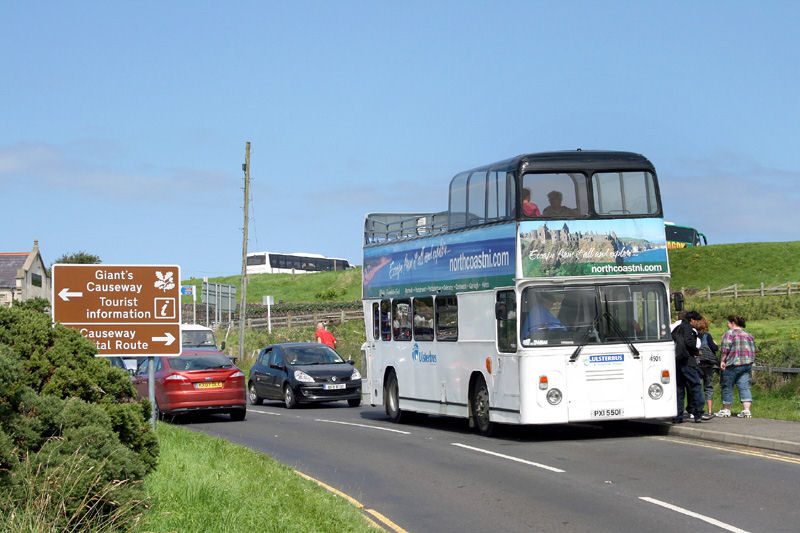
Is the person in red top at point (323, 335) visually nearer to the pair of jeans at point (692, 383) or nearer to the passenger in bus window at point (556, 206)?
the pair of jeans at point (692, 383)

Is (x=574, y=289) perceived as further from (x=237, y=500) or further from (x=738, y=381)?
(x=237, y=500)

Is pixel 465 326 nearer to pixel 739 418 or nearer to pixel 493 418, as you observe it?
pixel 493 418

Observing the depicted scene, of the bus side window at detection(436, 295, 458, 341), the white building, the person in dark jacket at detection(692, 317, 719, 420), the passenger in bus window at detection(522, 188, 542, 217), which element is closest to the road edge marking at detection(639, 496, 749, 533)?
the passenger in bus window at detection(522, 188, 542, 217)

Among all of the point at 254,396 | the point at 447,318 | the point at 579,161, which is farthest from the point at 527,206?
the point at 254,396

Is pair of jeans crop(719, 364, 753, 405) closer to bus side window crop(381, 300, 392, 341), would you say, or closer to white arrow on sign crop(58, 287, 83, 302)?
bus side window crop(381, 300, 392, 341)

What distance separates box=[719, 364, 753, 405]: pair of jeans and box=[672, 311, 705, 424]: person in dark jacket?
109 cm

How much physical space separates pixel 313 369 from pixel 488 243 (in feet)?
37.7

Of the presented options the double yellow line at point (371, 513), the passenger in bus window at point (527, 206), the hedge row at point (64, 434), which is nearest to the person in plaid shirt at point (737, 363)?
the passenger in bus window at point (527, 206)

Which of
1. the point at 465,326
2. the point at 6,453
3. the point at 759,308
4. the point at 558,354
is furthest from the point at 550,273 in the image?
the point at 759,308

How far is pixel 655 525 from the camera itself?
381 inches

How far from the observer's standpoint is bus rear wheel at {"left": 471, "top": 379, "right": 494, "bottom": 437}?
1822 cm

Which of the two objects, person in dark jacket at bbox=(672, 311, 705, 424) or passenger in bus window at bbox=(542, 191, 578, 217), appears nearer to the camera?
passenger in bus window at bbox=(542, 191, 578, 217)

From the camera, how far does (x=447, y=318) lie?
19.7m

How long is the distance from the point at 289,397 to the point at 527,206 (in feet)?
43.9
